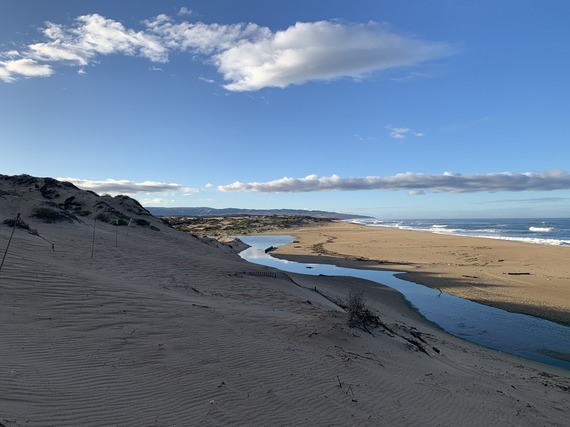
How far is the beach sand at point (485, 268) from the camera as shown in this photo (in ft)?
62.2

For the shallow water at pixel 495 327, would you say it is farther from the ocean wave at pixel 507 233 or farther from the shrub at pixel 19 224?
the ocean wave at pixel 507 233

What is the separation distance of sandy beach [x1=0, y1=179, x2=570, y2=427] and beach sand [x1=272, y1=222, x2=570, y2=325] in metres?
7.28

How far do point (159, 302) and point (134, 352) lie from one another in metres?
3.31

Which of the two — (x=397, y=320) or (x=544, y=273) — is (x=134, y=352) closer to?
(x=397, y=320)

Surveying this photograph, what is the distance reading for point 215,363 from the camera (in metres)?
6.92

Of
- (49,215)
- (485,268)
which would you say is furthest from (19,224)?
(485,268)

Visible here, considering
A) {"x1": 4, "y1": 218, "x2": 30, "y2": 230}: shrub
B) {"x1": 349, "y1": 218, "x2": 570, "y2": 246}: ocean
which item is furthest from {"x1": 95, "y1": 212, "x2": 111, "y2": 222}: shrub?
{"x1": 349, "y1": 218, "x2": 570, "y2": 246}: ocean

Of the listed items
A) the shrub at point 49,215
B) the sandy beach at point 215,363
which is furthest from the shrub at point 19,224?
the shrub at point 49,215

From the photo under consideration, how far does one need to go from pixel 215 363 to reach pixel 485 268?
27.1 m

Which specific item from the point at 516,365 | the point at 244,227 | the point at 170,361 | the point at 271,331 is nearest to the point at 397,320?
the point at 516,365

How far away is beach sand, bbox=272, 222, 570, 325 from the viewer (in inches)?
747

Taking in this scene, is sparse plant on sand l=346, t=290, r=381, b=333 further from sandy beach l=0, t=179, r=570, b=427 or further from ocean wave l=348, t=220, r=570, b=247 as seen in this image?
ocean wave l=348, t=220, r=570, b=247

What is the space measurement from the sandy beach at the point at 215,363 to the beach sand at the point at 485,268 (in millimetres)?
7277

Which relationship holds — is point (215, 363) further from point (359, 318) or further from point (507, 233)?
point (507, 233)
